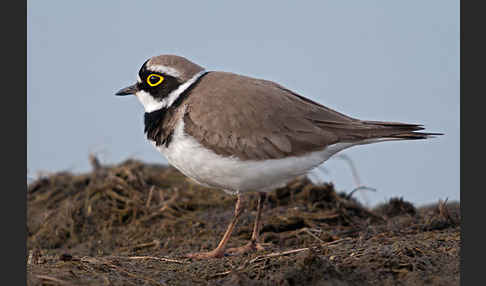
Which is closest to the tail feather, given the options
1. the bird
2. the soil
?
the bird

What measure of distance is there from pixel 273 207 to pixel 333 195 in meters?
0.90

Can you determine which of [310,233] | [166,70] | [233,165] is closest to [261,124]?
[233,165]

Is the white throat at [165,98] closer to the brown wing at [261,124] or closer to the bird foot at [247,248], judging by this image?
the brown wing at [261,124]

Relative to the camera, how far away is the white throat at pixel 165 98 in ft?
21.2

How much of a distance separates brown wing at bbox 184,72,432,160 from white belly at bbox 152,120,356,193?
0.23 ft

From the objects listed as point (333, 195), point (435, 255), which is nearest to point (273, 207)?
point (333, 195)

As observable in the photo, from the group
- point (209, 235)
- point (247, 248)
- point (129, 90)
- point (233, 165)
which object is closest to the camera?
point (233, 165)

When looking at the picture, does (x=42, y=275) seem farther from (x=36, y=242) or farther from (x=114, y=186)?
(x=114, y=186)

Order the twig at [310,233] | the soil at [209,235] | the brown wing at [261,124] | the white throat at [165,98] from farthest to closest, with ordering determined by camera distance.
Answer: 1. the twig at [310,233]
2. the white throat at [165,98]
3. the brown wing at [261,124]
4. the soil at [209,235]

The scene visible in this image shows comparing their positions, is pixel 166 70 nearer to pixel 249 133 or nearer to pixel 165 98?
pixel 165 98

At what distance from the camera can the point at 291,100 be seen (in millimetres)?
6262

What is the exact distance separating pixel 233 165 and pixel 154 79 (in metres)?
1.51

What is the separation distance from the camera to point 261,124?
595 cm

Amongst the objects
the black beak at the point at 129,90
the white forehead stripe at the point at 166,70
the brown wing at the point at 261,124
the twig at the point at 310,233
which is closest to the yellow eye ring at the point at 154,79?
the white forehead stripe at the point at 166,70
